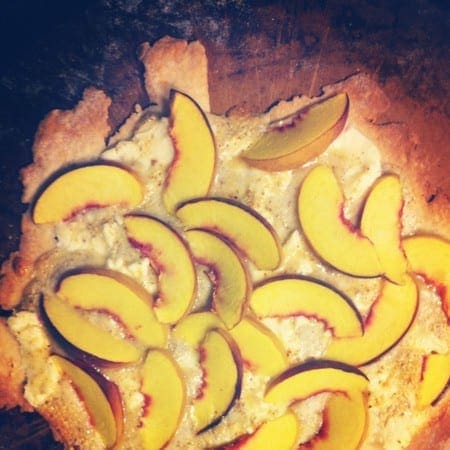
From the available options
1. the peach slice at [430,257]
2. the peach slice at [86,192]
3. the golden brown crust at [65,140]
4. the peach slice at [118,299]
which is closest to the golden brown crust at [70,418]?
the peach slice at [118,299]

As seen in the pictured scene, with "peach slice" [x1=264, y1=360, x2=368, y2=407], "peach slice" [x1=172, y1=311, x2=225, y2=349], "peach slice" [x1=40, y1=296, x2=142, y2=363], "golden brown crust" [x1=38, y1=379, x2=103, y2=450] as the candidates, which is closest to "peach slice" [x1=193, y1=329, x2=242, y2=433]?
"peach slice" [x1=172, y1=311, x2=225, y2=349]

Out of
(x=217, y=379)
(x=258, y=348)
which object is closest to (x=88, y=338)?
(x=217, y=379)

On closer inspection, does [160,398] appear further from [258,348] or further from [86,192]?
[86,192]

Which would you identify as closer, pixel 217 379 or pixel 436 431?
pixel 217 379

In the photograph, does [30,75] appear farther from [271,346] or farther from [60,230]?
[271,346]

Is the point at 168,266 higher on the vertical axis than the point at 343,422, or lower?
higher

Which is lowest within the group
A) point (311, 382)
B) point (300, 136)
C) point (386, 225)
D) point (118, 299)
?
point (311, 382)
